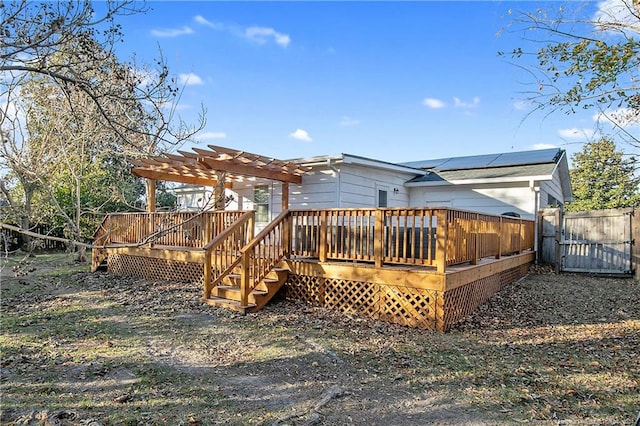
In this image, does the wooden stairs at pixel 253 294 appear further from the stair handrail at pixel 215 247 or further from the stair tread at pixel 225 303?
the stair handrail at pixel 215 247

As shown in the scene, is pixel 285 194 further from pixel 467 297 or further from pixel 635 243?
pixel 635 243

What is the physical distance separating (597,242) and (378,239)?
8213mm

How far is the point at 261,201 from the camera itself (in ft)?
40.2

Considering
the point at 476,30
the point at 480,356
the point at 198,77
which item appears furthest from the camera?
the point at 198,77

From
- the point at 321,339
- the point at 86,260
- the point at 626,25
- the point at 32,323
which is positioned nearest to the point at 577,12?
the point at 626,25

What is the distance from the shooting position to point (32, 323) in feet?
21.1

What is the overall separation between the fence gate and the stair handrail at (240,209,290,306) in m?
8.68

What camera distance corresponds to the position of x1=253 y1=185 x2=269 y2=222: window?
12109 millimetres

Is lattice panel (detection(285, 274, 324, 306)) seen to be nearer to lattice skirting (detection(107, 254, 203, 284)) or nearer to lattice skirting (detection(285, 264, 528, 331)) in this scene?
lattice skirting (detection(285, 264, 528, 331))

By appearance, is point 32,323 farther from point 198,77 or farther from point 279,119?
point 279,119

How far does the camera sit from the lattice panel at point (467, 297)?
20.2 feet

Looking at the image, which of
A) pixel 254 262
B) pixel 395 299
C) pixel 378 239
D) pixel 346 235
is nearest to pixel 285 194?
pixel 254 262

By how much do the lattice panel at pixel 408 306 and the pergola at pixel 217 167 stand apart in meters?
4.19

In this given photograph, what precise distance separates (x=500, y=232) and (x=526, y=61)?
4.02m
